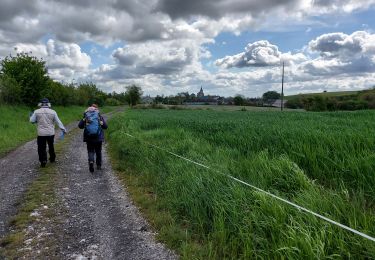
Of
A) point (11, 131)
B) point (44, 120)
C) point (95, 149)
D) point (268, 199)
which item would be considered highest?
point (44, 120)

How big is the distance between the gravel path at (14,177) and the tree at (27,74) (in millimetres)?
22766

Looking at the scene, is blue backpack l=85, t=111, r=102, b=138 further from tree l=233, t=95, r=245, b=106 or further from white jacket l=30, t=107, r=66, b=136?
tree l=233, t=95, r=245, b=106

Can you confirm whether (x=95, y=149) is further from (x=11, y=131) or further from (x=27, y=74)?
(x=27, y=74)

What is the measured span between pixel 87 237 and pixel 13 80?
3225cm

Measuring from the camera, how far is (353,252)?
12.0 ft

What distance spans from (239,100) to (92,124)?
370 feet

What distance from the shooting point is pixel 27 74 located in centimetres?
3609

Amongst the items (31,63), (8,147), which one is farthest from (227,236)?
(31,63)

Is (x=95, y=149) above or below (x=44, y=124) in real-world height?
below

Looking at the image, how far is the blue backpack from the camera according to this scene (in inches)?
431

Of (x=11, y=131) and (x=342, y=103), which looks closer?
(x=11, y=131)

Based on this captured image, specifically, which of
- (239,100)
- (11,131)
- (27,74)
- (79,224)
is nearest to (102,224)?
(79,224)

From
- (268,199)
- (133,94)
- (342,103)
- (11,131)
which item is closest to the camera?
(268,199)

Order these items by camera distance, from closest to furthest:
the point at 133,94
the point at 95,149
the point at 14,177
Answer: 1. the point at 14,177
2. the point at 95,149
3. the point at 133,94
